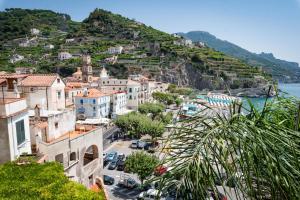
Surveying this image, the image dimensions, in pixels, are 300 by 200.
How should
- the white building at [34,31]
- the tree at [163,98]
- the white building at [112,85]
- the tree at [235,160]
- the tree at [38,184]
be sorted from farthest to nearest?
the white building at [34,31] → the tree at [163,98] → the white building at [112,85] → the tree at [38,184] → the tree at [235,160]

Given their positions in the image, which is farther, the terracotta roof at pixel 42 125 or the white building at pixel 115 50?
the white building at pixel 115 50

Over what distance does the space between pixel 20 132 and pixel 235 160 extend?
1032cm

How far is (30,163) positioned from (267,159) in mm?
8626

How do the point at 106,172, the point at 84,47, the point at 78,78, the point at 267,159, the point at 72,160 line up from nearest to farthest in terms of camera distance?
the point at 267,159 → the point at 72,160 → the point at 106,172 → the point at 78,78 → the point at 84,47

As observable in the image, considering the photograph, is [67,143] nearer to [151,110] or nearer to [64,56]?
[151,110]

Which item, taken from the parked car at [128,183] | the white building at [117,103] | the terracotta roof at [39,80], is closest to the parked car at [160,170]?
the terracotta roof at [39,80]

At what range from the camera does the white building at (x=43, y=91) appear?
19.3 metres

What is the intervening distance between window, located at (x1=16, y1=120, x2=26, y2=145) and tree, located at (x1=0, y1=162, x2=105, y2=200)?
223cm

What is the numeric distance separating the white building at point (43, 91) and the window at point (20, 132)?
719cm

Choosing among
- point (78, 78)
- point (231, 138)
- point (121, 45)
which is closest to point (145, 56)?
point (121, 45)

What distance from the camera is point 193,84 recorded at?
128 m

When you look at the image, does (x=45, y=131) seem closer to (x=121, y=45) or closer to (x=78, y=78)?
(x=78, y=78)

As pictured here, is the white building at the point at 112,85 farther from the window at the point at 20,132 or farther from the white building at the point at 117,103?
the window at the point at 20,132

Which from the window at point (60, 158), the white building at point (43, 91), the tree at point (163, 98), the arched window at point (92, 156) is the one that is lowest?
the tree at point (163, 98)
